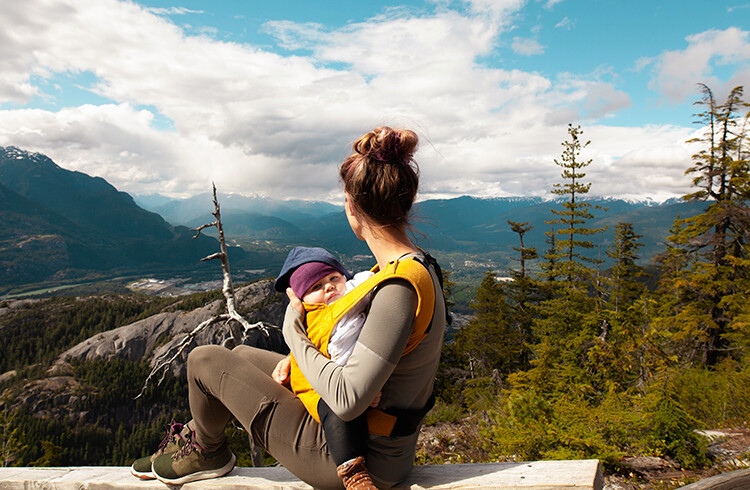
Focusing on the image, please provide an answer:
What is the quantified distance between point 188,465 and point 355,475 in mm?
1365

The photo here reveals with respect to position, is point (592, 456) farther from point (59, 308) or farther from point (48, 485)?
point (59, 308)

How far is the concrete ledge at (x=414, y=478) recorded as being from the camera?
1844mm

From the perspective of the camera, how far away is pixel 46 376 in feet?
228

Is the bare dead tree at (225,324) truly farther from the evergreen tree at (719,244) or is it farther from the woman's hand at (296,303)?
the evergreen tree at (719,244)

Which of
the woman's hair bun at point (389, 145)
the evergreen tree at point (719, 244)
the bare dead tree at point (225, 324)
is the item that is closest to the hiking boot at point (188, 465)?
the woman's hair bun at point (389, 145)

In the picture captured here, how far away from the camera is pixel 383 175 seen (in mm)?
1840

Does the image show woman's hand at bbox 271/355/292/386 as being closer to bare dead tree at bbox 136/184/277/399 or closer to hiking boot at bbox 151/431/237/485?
hiking boot at bbox 151/431/237/485

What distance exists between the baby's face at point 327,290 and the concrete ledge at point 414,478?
1.11 m

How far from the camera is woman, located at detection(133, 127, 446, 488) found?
1.63 m

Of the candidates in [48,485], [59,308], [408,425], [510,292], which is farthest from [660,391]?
[59,308]

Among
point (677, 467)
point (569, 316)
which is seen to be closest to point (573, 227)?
point (569, 316)

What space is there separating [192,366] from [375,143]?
1828 mm

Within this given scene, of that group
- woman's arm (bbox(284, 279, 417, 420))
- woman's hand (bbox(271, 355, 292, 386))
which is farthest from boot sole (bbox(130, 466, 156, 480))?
woman's arm (bbox(284, 279, 417, 420))

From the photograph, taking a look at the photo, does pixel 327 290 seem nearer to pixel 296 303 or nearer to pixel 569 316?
pixel 296 303
